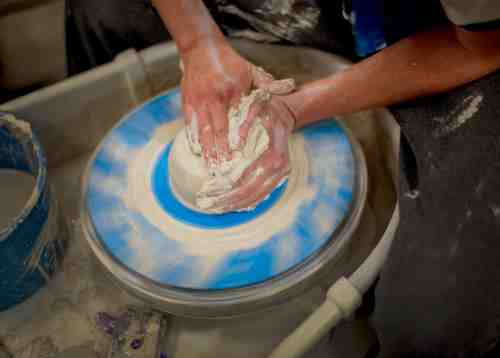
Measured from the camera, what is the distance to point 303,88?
3.59 feet

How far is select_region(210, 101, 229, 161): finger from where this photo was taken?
0.98 m

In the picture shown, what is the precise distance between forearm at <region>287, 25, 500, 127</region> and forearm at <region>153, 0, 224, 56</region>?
27 centimetres

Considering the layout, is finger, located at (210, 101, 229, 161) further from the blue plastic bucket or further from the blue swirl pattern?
the blue plastic bucket

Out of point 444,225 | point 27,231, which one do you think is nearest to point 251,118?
point 444,225

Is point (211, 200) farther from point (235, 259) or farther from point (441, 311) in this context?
point (441, 311)

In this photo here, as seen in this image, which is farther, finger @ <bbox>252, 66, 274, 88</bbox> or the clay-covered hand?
finger @ <bbox>252, 66, 274, 88</bbox>

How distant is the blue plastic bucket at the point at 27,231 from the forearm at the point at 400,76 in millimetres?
606

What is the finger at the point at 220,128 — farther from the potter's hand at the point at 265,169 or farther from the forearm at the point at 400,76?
the forearm at the point at 400,76

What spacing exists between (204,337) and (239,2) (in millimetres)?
874

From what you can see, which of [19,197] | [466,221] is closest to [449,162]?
[466,221]

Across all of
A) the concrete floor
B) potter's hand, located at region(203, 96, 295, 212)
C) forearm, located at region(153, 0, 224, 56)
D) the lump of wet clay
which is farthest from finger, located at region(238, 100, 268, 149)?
the concrete floor

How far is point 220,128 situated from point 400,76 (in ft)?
1.26

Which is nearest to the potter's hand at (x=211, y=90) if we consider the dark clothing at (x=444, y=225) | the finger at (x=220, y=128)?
the finger at (x=220, y=128)

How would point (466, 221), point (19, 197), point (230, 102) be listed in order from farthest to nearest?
point (19, 197) → point (230, 102) → point (466, 221)
